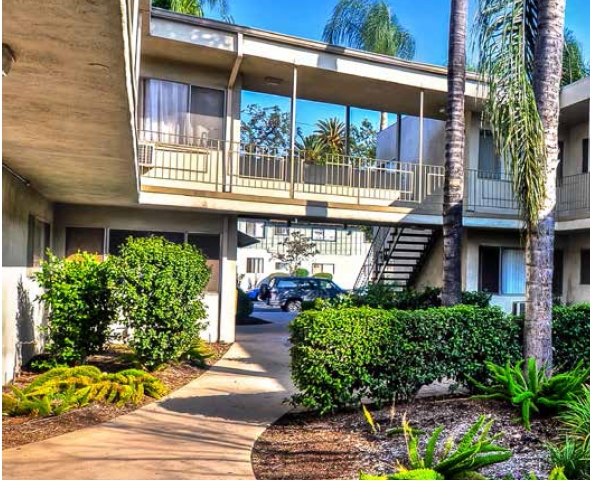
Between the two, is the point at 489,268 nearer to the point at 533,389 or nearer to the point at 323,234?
the point at 533,389

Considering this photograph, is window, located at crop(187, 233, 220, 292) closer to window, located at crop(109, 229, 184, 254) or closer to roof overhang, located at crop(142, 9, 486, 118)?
window, located at crop(109, 229, 184, 254)

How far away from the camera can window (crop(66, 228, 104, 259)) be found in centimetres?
1097

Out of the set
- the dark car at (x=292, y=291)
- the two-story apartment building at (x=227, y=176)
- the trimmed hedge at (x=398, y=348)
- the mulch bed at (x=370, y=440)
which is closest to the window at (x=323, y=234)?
the dark car at (x=292, y=291)

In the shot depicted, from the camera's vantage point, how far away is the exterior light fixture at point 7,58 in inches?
115

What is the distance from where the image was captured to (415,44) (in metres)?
21.8

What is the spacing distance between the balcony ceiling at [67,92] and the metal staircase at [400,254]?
30.8 feet

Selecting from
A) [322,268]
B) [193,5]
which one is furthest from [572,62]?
[322,268]

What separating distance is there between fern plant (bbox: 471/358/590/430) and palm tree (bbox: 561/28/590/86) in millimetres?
14158

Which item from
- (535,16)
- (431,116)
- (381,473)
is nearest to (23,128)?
(381,473)

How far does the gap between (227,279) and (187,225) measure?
5.16ft

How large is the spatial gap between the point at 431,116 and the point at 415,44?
31.0 feet

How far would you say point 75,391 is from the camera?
6.35 metres

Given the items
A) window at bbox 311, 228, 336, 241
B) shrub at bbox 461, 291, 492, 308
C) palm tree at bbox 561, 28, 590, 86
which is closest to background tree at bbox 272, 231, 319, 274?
window at bbox 311, 228, 336, 241

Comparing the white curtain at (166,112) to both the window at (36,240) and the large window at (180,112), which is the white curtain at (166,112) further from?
the window at (36,240)
